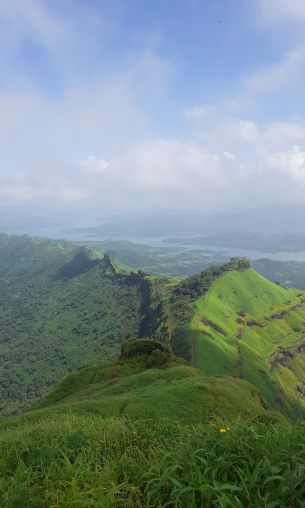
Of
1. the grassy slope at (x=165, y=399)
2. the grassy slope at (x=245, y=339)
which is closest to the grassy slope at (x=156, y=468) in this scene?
the grassy slope at (x=165, y=399)

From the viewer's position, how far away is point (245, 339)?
516ft

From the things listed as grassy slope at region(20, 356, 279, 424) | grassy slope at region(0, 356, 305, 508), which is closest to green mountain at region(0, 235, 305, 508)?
grassy slope at region(0, 356, 305, 508)

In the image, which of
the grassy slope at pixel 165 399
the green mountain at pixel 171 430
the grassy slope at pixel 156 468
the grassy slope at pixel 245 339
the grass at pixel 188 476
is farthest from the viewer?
the grassy slope at pixel 245 339

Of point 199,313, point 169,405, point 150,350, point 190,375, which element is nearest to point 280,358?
point 199,313

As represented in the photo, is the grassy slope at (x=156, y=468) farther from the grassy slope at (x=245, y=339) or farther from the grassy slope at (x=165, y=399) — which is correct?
the grassy slope at (x=245, y=339)

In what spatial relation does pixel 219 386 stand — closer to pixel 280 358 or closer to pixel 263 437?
pixel 263 437

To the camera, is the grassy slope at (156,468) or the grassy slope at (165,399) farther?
the grassy slope at (165,399)

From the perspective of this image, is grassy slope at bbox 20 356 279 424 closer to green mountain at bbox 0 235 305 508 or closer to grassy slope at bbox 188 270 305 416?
green mountain at bbox 0 235 305 508

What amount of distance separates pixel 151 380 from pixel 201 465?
2326 inches

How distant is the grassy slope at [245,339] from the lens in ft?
405

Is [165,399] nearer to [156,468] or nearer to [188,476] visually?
[156,468]

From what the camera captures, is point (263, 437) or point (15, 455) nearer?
point (263, 437)

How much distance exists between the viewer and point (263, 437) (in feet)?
28.7

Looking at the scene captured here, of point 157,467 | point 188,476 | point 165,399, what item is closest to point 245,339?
point 165,399
